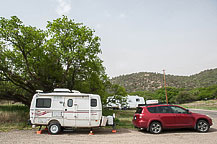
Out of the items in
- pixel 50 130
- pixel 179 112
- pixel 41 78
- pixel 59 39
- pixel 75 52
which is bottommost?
pixel 50 130

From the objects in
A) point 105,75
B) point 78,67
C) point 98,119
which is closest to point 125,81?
point 105,75

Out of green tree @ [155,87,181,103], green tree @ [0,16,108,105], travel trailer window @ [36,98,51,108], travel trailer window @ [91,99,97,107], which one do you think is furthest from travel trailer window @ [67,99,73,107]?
green tree @ [155,87,181,103]

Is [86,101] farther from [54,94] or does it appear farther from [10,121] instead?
[10,121]

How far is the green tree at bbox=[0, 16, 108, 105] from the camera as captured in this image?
43.3 feet

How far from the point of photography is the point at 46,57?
14.9m

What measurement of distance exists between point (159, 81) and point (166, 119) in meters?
66.4

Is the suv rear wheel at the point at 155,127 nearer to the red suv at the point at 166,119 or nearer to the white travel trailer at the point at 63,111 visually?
the red suv at the point at 166,119

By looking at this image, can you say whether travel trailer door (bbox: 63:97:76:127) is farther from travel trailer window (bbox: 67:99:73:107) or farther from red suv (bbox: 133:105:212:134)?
red suv (bbox: 133:105:212:134)

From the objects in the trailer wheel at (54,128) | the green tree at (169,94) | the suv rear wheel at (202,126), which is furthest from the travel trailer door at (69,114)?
the green tree at (169,94)

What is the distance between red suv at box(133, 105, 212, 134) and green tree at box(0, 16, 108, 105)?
6.92m

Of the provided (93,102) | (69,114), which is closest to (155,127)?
(93,102)

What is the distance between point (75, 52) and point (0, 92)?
8753 millimetres

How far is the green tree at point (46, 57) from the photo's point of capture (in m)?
13.2

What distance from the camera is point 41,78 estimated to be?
1562 cm
